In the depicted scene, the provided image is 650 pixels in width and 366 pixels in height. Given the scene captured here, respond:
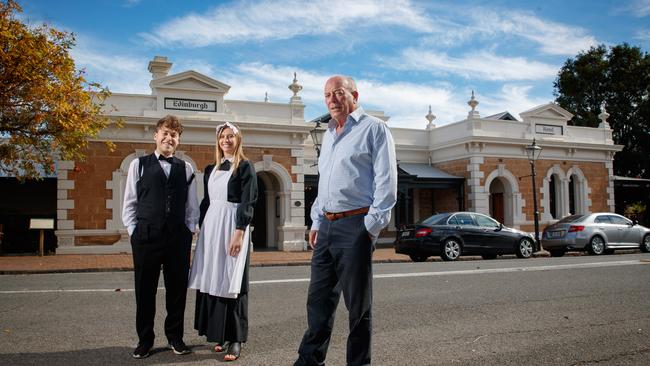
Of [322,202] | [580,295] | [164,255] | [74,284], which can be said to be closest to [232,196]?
[164,255]

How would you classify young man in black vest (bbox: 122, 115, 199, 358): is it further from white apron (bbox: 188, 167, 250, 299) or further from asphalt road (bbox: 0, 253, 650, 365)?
asphalt road (bbox: 0, 253, 650, 365)

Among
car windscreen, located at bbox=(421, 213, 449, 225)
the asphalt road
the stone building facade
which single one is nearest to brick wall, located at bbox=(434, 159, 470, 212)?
the stone building facade

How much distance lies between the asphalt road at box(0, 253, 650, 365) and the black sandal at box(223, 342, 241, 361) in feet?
0.21

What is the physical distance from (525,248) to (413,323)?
11816 millimetres

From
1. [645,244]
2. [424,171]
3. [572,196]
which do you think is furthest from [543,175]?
[645,244]

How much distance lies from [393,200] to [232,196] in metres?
1.61

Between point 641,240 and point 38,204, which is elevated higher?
point 38,204

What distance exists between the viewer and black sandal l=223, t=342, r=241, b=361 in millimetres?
4172

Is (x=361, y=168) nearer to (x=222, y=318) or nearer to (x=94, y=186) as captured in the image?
(x=222, y=318)

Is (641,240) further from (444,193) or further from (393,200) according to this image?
(393,200)

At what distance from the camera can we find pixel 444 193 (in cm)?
2562

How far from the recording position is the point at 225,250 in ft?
14.7

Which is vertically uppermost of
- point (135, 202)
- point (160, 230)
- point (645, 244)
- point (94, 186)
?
point (94, 186)

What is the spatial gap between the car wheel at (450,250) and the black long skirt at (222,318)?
10.9m
